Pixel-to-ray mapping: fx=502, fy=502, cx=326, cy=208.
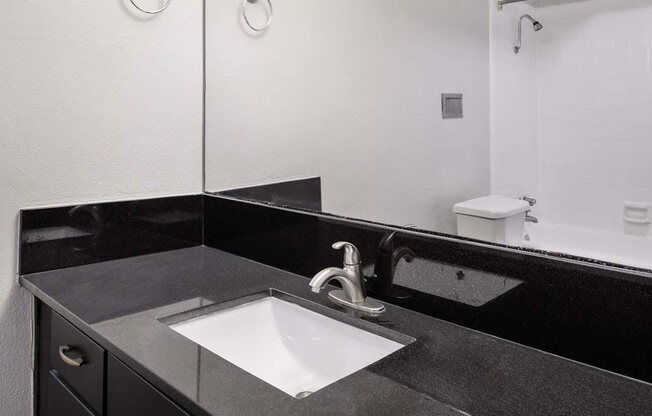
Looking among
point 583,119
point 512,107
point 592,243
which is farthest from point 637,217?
point 512,107

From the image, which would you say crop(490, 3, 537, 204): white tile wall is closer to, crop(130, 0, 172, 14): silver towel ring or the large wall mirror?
the large wall mirror

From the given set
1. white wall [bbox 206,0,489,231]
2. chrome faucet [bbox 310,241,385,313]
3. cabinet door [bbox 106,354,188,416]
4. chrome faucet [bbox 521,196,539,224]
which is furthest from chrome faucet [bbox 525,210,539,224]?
cabinet door [bbox 106,354,188,416]

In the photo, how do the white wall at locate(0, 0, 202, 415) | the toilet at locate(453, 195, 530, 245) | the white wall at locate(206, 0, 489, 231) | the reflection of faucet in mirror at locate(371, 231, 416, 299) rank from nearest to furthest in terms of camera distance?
the toilet at locate(453, 195, 530, 245)
the white wall at locate(206, 0, 489, 231)
the reflection of faucet in mirror at locate(371, 231, 416, 299)
the white wall at locate(0, 0, 202, 415)

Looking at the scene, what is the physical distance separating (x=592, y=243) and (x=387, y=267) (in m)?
0.48

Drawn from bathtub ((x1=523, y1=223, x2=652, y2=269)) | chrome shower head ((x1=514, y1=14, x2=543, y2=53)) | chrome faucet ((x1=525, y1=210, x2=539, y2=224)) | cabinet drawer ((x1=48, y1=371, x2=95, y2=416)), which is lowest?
cabinet drawer ((x1=48, y1=371, x2=95, y2=416))

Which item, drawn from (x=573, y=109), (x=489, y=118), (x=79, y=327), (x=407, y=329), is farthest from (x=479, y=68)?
(x=79, y=327)

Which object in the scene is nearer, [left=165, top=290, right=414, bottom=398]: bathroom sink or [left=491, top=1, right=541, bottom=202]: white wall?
[left=491, top=1, right=541, bottom=202]: white wall

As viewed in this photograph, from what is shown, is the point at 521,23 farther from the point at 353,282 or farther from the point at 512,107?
Result: the point at 353,282

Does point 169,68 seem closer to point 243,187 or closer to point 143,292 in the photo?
point 243,187

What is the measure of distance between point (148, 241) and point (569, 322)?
1333 mm

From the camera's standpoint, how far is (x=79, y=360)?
1176 mm

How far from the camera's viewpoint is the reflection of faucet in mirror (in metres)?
1.22

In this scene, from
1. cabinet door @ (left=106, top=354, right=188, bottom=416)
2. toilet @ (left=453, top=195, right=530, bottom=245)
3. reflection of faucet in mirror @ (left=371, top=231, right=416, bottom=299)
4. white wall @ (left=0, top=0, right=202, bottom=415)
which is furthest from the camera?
white wall @ (left=0, top=0, right=202, bottom=415)

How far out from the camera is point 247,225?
5.53 ft
